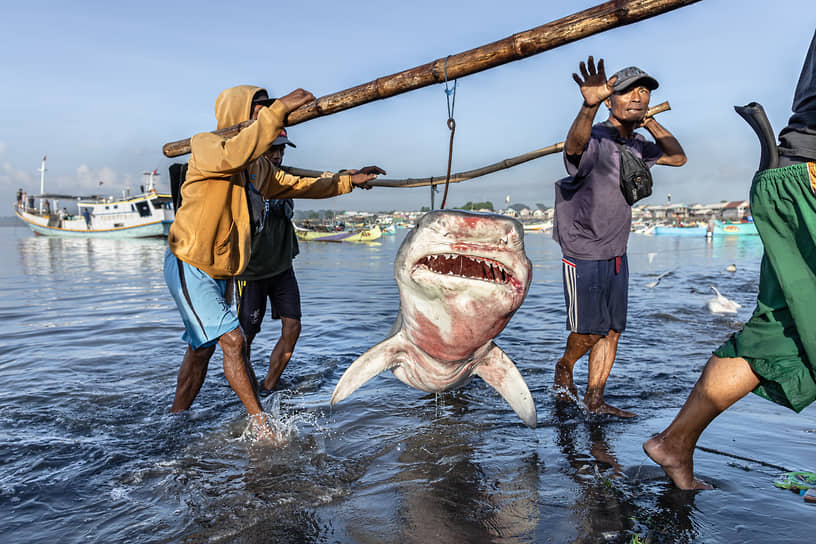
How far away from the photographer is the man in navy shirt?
3.72 meters

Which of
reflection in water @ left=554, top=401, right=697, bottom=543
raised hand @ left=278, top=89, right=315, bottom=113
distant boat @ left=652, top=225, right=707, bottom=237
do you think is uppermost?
raised hand @ left=278, top=89, right=315, bottom=113

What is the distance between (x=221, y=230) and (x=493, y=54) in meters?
2.10

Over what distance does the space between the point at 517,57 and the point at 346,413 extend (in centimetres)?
295

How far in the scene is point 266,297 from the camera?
4750mm

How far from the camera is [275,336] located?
715 cm

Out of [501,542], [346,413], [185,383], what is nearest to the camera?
[501,542]

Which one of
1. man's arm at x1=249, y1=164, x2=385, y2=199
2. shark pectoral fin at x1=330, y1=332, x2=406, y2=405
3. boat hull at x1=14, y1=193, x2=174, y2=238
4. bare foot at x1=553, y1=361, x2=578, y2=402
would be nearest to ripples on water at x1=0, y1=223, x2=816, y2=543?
bare foot at x1=553, y1=361, x2=578, y2=402

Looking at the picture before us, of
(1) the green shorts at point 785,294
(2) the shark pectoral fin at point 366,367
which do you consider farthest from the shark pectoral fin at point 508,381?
(1) the green shorts at point 785,294

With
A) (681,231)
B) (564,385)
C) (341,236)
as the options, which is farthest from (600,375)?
(681,231)

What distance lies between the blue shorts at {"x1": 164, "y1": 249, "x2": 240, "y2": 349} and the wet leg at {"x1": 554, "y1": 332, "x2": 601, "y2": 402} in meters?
2.72

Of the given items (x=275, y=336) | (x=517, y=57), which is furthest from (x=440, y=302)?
(x=275, y=336)

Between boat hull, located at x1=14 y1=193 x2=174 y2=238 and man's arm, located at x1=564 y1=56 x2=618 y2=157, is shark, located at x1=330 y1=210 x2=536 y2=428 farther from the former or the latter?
boat hull, located at x1=14 y1=193 x2=174 y2=238

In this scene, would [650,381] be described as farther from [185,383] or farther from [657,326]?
[185,383]

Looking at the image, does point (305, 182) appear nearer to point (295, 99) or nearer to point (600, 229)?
point (295, 99)
